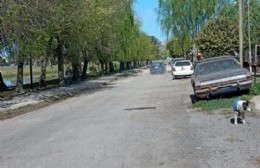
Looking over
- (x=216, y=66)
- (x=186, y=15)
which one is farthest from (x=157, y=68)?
(x=216, y=66)

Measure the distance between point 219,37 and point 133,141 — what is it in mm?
43566

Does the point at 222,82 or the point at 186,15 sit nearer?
the point at 222,82

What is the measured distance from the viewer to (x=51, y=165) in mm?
9000

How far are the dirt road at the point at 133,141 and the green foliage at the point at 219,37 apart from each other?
35193 millimetres

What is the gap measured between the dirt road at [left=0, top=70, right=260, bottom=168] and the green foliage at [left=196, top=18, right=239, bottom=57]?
35193 millimetres

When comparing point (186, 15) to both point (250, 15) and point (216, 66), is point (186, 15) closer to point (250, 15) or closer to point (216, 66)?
point (250, 15)

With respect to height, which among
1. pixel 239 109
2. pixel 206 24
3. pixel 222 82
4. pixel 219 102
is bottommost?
pixel 219 102

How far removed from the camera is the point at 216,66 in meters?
20.7

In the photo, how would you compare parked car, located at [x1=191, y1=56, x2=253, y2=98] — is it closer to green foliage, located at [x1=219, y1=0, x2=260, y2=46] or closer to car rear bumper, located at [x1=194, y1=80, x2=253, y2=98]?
car rear bumper, located at [x1=194, y1=80, x2=253, y2=98]

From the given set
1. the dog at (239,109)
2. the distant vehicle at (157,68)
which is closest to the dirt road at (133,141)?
the dog at (239,109)

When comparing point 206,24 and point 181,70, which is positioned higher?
point 206,24

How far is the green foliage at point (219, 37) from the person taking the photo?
51.8 metres

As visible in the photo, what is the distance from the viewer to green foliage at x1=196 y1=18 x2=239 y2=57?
51809mm

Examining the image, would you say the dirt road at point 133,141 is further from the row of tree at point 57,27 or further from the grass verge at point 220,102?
the row of tree at point 57,27
